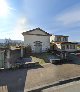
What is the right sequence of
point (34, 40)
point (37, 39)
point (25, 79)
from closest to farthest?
point (25, 79), point (34, 40), point (37, 39)


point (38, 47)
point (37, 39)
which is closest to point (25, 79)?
point (38, 47)

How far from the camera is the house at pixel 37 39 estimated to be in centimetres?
3556

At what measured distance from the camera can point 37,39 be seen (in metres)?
36.5

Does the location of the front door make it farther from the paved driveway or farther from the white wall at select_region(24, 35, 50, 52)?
the paved driveway

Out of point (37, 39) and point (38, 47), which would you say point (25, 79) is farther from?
point (37, 39)

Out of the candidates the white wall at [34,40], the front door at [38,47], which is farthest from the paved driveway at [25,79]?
the front door at [38,47]

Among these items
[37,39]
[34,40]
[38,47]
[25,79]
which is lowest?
[25,79]

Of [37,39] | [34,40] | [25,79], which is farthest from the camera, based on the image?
[37,39]

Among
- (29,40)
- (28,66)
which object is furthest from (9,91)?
(29,40)

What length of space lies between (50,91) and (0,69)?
9.92m

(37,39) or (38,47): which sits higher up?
(37,39)

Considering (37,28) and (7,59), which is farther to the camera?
(37,28)

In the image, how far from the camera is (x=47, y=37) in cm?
3747

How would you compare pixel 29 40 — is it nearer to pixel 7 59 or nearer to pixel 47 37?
pixel 47 37
